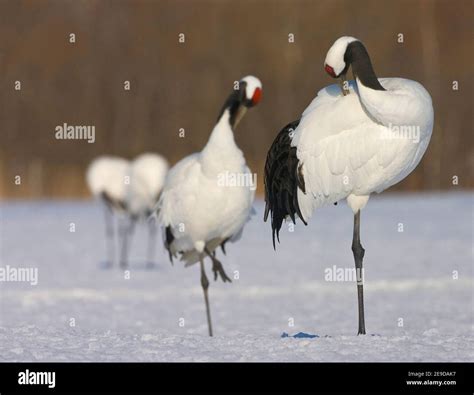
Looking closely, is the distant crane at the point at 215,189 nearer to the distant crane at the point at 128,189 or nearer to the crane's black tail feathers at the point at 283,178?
the crane's black tail feathers at the point at 283,178

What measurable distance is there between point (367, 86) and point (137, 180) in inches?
442

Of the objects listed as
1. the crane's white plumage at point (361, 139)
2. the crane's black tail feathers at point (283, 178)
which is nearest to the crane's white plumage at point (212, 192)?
A: the crane's black tail feathers at point (283, 178)

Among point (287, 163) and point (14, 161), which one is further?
point (14, 161)

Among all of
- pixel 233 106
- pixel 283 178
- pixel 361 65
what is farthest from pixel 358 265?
pixel 233 106

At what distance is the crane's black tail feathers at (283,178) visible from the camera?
6587mm

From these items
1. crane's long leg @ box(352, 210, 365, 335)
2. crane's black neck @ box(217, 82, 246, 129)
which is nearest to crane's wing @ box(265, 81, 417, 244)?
crane's long leg @ box(352, 210, 365, 335)

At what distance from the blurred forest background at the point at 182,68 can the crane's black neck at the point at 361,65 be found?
25.1 metres

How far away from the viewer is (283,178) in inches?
265

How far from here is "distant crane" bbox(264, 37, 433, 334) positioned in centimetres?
611

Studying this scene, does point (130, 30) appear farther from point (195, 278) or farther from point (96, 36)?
point (195, 278)

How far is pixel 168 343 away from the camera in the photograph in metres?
5.57

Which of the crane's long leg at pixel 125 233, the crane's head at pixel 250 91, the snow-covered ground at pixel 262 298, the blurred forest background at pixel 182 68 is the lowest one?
the snow-covered ground at pixel 262 298
